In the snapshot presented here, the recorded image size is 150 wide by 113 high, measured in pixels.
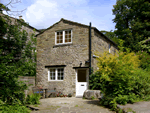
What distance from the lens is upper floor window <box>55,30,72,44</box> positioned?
13.5 m

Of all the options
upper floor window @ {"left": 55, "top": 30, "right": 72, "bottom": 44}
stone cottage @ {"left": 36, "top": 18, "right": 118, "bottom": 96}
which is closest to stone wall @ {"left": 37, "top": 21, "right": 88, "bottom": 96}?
stone cottage @ {"left": 36, "top": 18, "right": 118, "bottom": 96}

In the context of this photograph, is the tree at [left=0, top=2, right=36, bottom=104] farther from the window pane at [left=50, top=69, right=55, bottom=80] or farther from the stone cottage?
the window pane at [left=50, top=69, right=55, bottom=80]

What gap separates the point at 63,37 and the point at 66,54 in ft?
5.09

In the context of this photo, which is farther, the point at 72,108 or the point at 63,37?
the point at 63,37

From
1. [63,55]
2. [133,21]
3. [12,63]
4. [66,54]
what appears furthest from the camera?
[133,21]

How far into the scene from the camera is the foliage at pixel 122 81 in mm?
7145

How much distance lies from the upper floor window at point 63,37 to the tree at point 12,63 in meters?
Answer: 5.48

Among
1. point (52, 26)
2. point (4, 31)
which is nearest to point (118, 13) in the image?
point (52, 26)

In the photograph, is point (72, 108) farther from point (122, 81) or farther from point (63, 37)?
point (63, 37)

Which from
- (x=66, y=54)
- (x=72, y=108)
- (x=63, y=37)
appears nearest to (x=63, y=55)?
(x=66, y=54)

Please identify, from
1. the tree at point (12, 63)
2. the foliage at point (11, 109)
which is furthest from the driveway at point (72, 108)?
the tree at point (12, 63)

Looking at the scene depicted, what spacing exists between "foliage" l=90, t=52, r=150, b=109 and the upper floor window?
5991 millimetres

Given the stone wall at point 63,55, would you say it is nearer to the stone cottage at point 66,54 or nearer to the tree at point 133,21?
the stone cottage at point 66,54

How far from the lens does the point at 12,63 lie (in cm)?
730
